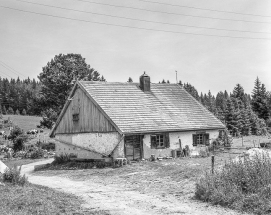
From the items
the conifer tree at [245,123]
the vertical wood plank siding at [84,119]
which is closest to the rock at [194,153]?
the vertical wood plank siding at [84,119]

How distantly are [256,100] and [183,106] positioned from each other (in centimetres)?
4709

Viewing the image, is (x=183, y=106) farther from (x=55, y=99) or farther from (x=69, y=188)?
(x=55, y=99)

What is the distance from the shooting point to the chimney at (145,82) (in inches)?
1186

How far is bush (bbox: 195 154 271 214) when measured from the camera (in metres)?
10.1

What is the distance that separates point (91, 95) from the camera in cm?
2645

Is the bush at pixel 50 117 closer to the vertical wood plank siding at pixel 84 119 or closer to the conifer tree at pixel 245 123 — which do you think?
the vertical wood plank siding at pixel 84 119

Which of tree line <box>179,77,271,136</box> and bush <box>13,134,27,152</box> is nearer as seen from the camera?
bush <box>13,134,27,152</box>

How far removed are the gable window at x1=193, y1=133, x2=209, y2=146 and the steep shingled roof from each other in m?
0.75

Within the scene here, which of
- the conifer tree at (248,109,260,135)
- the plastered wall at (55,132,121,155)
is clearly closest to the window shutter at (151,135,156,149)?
the plastered wall at (55,132,121,155)

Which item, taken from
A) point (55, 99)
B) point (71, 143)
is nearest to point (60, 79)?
A: point (55, 99)

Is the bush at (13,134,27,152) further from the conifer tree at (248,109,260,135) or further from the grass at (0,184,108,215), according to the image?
the conifer tree at (248,109,260,135)

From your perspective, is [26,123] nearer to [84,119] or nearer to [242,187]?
[84,119]

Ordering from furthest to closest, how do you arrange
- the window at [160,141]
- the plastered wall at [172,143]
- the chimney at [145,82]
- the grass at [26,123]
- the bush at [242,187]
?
1. the grass at [26,123]
2. the chimney at [145,82]
3. the window at [160,141]
4. the plastered wall at [172,143]
5. the bush at [242,187]

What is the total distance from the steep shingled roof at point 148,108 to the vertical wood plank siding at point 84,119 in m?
0.65
